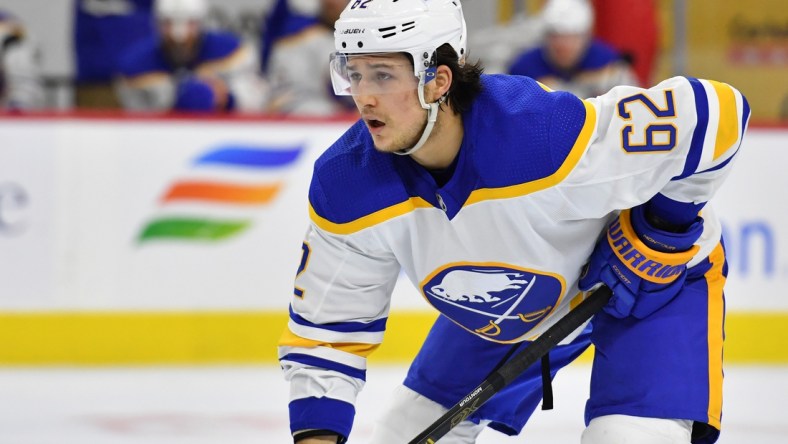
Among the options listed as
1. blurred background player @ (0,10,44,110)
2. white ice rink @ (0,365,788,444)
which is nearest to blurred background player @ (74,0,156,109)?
blurred background player @ (0,10,44,110)

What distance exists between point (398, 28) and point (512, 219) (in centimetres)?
45

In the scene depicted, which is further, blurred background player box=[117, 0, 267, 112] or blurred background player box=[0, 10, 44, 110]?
blurred background player box=[0, 10, 44, 110]

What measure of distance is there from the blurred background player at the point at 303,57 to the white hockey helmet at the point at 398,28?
317 cm

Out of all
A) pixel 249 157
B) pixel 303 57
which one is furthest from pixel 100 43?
pixel 249 157

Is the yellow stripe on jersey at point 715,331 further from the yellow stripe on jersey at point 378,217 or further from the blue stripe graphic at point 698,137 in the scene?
the yellow stripe on jersey at point 378,217

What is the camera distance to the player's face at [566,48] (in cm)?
600

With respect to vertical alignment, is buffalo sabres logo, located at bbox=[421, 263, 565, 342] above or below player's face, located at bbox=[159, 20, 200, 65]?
below

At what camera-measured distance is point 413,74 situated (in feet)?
8.13

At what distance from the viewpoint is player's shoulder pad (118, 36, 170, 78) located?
227 inches

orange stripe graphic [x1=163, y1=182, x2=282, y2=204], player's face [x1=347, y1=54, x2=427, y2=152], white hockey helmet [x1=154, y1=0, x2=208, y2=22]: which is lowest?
orange stripe graphic [x1=163, y1=182, x2=282, y2=204]

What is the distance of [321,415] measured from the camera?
8.43 ft

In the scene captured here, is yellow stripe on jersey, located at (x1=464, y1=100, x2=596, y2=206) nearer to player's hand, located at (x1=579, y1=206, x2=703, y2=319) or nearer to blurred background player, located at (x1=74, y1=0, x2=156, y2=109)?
player's hand, located at (x1=579, y1=206, x2=703, y2=319)

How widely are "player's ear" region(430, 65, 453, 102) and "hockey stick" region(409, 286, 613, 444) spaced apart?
0.56m

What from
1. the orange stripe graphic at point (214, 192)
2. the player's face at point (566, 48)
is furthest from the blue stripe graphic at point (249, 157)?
the player's face at point (566, 48)
